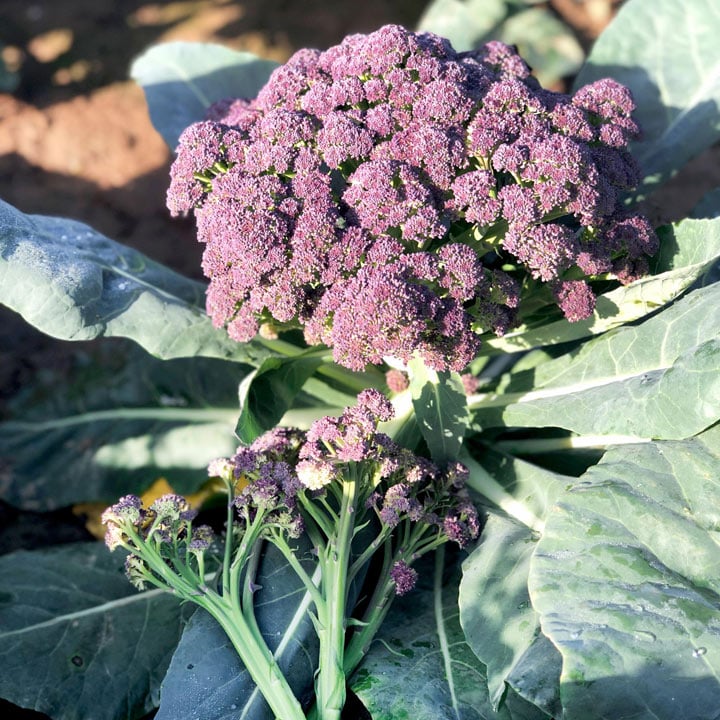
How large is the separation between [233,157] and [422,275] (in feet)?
2.14

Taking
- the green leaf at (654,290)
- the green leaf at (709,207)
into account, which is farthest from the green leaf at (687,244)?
the green leaf at (709,207)

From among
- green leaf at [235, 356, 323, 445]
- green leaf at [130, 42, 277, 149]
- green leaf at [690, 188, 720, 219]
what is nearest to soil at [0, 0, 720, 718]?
green leaf at [690, 188, 720, 219]

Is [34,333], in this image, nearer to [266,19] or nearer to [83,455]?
[83,455]

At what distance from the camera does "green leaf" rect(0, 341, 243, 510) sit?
3.10 metres

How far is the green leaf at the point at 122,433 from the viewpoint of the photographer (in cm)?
310

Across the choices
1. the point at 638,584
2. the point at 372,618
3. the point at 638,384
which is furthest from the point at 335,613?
the point at 638,384

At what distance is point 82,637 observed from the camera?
2.53 m

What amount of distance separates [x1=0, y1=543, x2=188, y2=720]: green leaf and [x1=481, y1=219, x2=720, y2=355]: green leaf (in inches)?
54.8

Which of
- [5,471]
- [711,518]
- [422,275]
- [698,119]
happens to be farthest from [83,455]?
[698,119]

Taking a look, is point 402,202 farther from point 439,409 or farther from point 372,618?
point 372,618

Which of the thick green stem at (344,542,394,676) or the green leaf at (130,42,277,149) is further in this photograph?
the green leaf at (130,42,277,149)

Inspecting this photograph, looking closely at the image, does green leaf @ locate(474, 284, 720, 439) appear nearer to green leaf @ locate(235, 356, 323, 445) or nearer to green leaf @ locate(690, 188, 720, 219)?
green leaf @ locate(235, 356, 323, 445)

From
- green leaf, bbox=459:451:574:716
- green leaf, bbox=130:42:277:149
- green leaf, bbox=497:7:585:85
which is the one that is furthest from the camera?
green leaf, bbox=497:7:585:85

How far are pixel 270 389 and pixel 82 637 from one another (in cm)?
96
